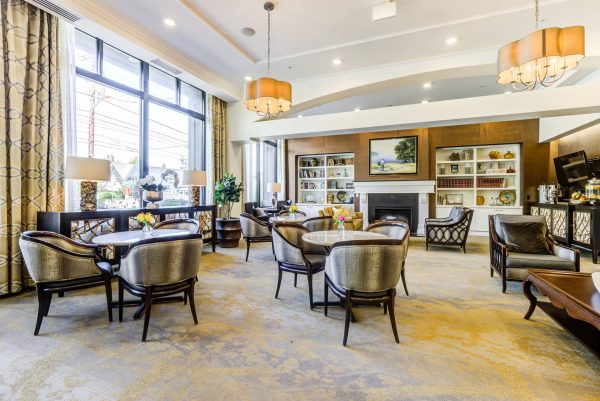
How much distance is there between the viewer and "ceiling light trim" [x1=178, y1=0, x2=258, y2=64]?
3.81 m

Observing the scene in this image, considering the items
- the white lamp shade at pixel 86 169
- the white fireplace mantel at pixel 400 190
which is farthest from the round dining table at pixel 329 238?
the white fireplace mantel at pixel 400 190

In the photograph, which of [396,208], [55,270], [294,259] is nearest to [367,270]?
[294,259]

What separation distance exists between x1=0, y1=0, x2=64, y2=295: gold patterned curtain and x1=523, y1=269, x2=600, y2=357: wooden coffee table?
5.42 meters

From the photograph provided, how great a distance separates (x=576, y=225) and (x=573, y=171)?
1.46 meters

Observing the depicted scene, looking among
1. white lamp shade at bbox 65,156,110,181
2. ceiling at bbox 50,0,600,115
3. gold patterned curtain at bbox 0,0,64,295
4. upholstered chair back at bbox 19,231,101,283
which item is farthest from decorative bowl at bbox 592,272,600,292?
gold patterned curtain at bbox 0,0,64,295

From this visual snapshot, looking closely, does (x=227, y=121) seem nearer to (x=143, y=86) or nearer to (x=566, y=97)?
(x=143, y=86)

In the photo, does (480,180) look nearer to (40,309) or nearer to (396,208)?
(396,208)

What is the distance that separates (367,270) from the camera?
7.38 feet

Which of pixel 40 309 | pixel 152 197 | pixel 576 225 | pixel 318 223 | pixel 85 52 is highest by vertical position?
pixel 85 52

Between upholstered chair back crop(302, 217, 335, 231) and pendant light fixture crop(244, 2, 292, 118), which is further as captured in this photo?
upholstered chair back crop(302, 217, 335, 231)

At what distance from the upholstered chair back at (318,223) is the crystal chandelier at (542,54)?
2903mm

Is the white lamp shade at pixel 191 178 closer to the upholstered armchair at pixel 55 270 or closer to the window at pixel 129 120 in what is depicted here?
the window at pixel 129 120

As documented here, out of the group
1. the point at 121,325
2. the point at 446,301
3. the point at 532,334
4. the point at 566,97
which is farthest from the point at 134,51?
the point at 566,97

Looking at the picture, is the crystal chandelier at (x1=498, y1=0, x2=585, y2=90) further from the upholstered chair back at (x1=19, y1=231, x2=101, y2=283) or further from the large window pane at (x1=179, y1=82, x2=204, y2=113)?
the large window pane at (x1=179, y1=82, x2=204, y2=113)
